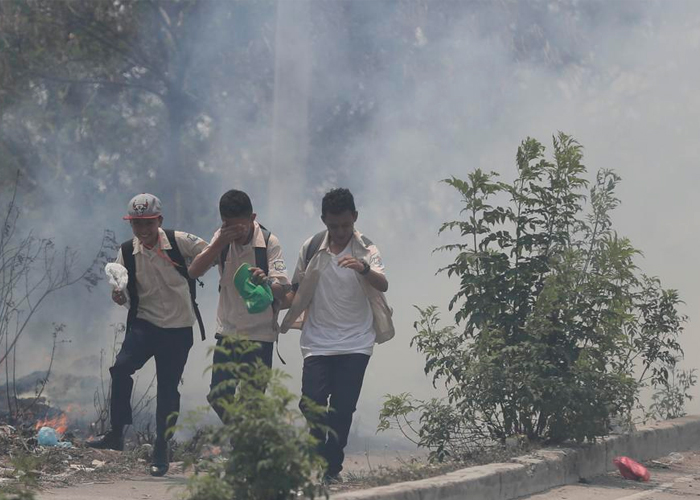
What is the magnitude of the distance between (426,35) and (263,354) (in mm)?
8885

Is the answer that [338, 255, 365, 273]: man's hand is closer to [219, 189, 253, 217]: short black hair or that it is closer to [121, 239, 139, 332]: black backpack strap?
[219, 189, 253, 217]: short black hair

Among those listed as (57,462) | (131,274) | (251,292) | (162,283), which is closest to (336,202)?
(251,292)

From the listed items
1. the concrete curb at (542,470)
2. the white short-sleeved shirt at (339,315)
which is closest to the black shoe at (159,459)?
the white short-sleeved shirt at (339,315)

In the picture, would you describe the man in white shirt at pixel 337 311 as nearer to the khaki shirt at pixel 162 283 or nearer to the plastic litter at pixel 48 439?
the khaki shirt at pixel 162 283

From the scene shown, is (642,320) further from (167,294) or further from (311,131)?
(311,131)

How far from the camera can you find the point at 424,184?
14297mm

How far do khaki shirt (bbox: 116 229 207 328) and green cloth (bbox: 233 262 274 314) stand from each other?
0.50 metres

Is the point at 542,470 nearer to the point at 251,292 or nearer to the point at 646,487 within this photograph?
the point at 646,487

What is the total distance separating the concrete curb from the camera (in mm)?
5262

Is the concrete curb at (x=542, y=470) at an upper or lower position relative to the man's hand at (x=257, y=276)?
lower

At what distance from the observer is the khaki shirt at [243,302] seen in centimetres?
619

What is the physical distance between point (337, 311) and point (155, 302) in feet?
3.25

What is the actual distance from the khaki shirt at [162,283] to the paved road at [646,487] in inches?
81.0

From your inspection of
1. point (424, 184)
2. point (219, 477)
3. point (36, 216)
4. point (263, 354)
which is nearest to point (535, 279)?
point (263, 354)
